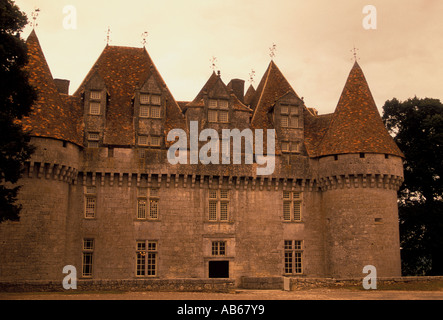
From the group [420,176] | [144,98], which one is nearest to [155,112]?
[144,98]

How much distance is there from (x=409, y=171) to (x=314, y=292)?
18.0 metres

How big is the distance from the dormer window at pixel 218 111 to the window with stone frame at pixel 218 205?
4328 mm

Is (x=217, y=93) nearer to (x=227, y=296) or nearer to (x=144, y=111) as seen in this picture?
(x=144, y=111)

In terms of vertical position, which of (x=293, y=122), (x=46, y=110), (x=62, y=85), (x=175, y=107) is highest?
(x=62, y=85)

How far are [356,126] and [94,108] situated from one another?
15.5m

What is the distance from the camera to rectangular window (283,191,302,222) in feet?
103

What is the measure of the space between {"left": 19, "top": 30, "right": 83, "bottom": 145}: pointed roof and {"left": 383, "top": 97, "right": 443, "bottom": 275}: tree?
2313cm

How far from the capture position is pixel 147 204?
29609mm

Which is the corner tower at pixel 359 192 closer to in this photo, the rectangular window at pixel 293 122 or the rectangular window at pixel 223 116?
the rectangular window at pixel 293 122

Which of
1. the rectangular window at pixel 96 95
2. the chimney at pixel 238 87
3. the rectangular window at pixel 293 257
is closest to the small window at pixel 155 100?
the rectangular window at pixel 96 95

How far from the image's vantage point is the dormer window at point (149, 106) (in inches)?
1206

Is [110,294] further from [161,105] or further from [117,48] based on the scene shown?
[117,48]

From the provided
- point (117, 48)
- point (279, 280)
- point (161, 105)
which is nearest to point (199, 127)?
point (161, 105)

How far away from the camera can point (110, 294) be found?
20.5 m
